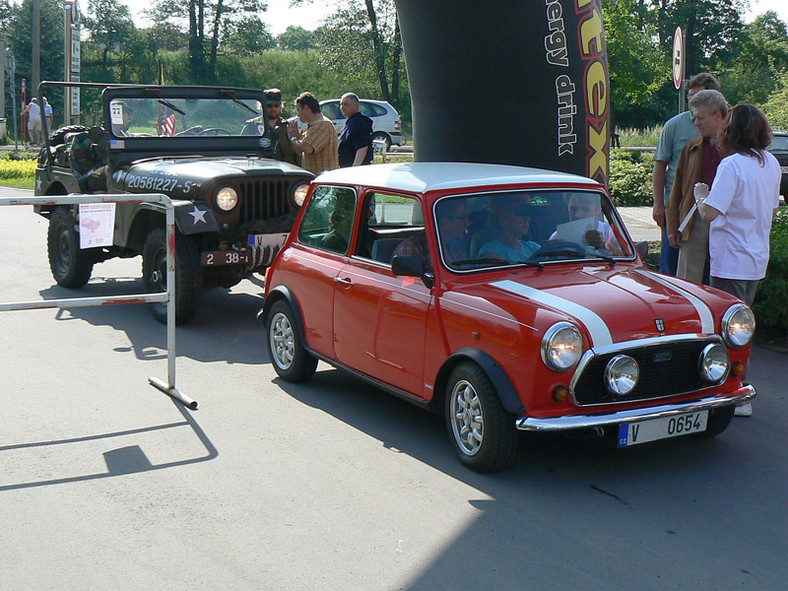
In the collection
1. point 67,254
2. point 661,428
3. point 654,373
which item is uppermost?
point 654,373

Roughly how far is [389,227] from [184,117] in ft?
16.1

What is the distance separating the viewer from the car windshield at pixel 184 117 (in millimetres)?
10055

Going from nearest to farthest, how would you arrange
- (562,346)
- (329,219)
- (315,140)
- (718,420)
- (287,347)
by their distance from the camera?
(562,346) → (718,420) → (329,219) → (287,347) → (315,140)

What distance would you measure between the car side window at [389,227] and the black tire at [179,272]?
115 inches

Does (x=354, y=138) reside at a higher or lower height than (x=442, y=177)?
higher

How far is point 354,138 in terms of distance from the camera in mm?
11312

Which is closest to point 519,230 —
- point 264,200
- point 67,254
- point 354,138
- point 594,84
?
point 264,200

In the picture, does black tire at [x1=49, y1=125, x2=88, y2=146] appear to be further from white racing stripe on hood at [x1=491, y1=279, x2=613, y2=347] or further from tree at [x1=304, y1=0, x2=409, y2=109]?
tree at [x1=304, y1=0, x2=409, y2=109]

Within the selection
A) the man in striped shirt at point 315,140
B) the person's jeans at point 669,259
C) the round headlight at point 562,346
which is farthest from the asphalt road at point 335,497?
the man in striped shirt at point 315,140

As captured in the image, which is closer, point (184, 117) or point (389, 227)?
point (389, 227)

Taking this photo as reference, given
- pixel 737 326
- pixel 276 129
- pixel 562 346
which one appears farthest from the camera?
pixel 276 129

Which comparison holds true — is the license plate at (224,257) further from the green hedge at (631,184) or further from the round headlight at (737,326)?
the green hedge at (631,184)

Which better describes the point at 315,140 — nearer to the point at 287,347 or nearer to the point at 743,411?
the point at 287,347

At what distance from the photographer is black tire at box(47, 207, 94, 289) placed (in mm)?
10352
